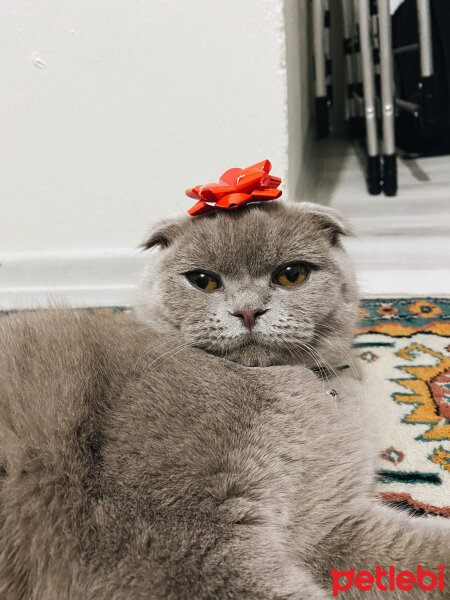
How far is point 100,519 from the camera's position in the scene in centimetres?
55

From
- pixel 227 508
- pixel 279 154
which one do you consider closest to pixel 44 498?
pixel 227 508

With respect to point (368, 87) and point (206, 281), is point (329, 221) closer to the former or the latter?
point (206, 281)

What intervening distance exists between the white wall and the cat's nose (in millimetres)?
651

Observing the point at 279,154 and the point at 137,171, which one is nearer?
the point at 279,154

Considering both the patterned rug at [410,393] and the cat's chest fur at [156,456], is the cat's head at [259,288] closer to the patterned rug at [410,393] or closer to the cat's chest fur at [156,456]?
the cat's chest fur at [156,456]

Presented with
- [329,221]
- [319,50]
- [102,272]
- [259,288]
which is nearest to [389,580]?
[259,288]

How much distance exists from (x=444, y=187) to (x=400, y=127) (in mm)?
703

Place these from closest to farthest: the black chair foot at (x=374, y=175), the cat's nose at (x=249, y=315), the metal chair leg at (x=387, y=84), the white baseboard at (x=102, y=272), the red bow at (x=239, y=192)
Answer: the cat's nose at (x=249, y=315)
the red bow at (x=239, y=192)
the white baseboard at (x=102, y=272)
the metal chair leg at (x=387, y=84)
the black chair foot at (x=374, y=175)

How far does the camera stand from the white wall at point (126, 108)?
138 centimetres

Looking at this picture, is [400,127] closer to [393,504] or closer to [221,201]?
[221,201]

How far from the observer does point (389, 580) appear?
1.93 ft

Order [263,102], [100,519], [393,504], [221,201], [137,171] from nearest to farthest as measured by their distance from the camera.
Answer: [100,519]
[393,504]
[221,201]
[263,102]
[137,171]

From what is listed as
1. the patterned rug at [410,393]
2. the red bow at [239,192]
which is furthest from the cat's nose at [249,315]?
the patterned rug at [410,393]

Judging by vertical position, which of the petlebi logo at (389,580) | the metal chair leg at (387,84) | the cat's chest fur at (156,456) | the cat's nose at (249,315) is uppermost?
the metal chair leg at (387,84)
